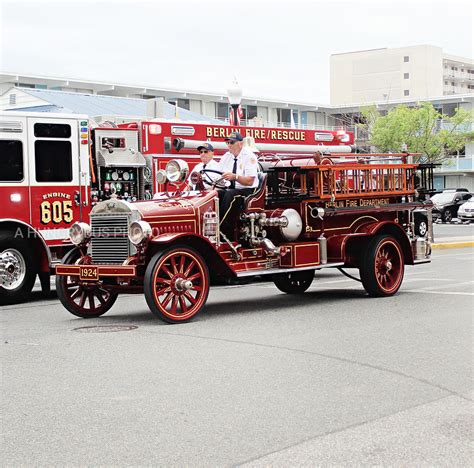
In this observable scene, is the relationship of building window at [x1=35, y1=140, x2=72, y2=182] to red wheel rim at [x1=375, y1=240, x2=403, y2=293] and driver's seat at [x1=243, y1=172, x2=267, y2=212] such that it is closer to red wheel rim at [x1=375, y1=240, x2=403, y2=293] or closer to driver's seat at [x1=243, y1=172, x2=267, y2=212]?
driver's seat at [x1=243, y1=172, x2=267, y2=212]

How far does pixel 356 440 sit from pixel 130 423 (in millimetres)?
1500

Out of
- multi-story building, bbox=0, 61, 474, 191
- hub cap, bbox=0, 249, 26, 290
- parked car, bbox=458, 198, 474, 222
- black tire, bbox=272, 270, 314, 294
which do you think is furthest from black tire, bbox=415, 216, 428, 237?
multi-story building, bbox=0, 61, 474, 191

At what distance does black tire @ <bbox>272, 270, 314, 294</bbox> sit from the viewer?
547 inches

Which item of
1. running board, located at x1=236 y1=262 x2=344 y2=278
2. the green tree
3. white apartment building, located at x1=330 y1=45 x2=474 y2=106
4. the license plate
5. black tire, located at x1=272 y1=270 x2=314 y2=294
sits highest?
white apartment building, located at x1=330 y1=45 x2=474 y2=106

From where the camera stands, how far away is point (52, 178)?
571 inches

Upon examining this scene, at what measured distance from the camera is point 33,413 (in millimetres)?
6457

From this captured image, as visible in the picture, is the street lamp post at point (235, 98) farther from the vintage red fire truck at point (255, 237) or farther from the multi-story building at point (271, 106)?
the multi-story building at point (271, 106)

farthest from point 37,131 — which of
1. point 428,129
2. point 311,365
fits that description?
point 428,129

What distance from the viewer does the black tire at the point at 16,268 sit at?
44.8ft

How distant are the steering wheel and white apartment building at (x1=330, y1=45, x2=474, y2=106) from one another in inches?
4461

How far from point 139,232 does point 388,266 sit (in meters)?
4.19

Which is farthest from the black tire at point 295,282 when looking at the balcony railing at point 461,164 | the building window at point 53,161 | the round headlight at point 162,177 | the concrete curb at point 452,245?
the balcony railing at point 461,164

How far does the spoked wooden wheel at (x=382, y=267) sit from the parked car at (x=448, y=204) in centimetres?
3458

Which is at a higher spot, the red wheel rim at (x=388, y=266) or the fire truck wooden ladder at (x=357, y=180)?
the fire truck wooden ladder at (x=357, y=180)
